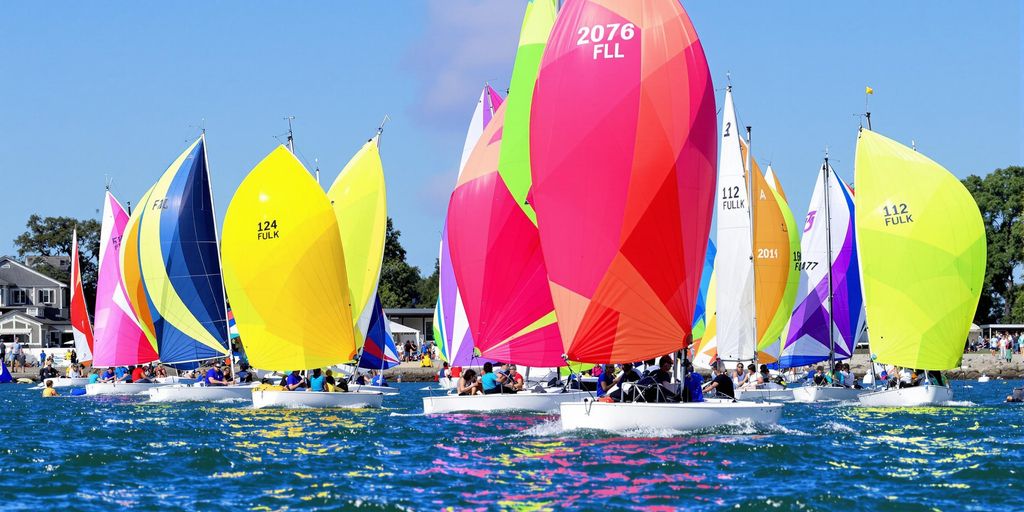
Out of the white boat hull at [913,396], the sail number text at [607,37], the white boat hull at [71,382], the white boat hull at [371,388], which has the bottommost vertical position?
the white boat hull at [913,396]

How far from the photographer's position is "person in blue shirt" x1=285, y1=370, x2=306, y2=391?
38559 millimetres

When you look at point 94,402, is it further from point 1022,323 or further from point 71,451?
point 1022,323

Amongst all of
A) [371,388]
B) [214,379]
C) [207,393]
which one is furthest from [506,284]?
[214,379]

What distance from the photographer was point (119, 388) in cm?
5138

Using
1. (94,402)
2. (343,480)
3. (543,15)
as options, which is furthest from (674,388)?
(94,402)

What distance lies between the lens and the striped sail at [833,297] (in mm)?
50844

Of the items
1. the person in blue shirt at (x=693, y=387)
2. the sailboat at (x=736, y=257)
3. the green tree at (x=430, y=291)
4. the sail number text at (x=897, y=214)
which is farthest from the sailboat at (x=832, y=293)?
the green tree at (x=430, y=291)

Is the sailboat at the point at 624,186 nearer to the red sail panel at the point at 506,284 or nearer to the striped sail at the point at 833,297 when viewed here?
the red sail panel at the point at 506,284

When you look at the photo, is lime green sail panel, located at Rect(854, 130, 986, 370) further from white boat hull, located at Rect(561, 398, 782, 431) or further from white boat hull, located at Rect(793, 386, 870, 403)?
white boat hull, located at Rect(561, 398, 782, 431)

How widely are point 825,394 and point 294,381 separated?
52.7 feet

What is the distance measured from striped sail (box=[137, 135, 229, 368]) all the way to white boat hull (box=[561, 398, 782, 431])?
24.3m

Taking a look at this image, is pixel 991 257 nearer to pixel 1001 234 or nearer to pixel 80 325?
pixel 1001 234

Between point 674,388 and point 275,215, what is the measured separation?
1744cm

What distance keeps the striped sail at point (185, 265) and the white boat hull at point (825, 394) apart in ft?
60.5
